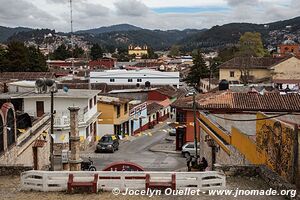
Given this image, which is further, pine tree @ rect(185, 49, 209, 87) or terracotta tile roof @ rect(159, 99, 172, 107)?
pine tree @ rect(185, 49, 209, 87)

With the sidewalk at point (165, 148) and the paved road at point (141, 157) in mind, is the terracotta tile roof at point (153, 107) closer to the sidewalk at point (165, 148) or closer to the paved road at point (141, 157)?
the paved road at point (141, 157)

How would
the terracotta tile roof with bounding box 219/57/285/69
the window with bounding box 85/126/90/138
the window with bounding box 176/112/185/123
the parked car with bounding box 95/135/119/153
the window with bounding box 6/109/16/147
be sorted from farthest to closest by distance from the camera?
1. the terracotta tile roof with bounding box 219/57/285/69
2. the window with bounding box 85/126/90/138
3. the parked car with bounding box 95/135/119/153
4. the window with bounding box 176/112/185/123
5. the window with bounding box 6/109/16/147

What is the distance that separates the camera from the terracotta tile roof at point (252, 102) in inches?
887

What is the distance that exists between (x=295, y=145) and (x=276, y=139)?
1163 mm

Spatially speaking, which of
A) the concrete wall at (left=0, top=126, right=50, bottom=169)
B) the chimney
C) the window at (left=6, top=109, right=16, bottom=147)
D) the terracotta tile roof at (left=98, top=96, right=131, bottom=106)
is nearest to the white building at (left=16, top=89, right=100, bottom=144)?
the terracotta tile roof at (left=98, top=96, right=131, bottom=106)

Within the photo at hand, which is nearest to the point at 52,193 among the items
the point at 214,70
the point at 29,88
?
the point at 29,88

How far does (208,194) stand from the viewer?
10461 mm

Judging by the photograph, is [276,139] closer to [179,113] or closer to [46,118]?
[46,118]

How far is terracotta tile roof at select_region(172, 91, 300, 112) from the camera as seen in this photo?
887 inches

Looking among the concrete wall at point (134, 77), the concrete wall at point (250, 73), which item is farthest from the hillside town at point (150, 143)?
the concrete wall at point (134, 77)

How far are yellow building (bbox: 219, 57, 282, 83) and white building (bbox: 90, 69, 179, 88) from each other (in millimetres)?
9911

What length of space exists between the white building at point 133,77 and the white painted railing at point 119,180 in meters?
57.2

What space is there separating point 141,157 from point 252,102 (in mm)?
8266

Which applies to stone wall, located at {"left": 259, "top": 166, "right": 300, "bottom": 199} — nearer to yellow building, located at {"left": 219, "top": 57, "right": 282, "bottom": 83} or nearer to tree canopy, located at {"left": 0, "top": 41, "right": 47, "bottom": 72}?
yellow building, located at {"left": 219, "top": 57, "right": 282, "bottom": 83}
